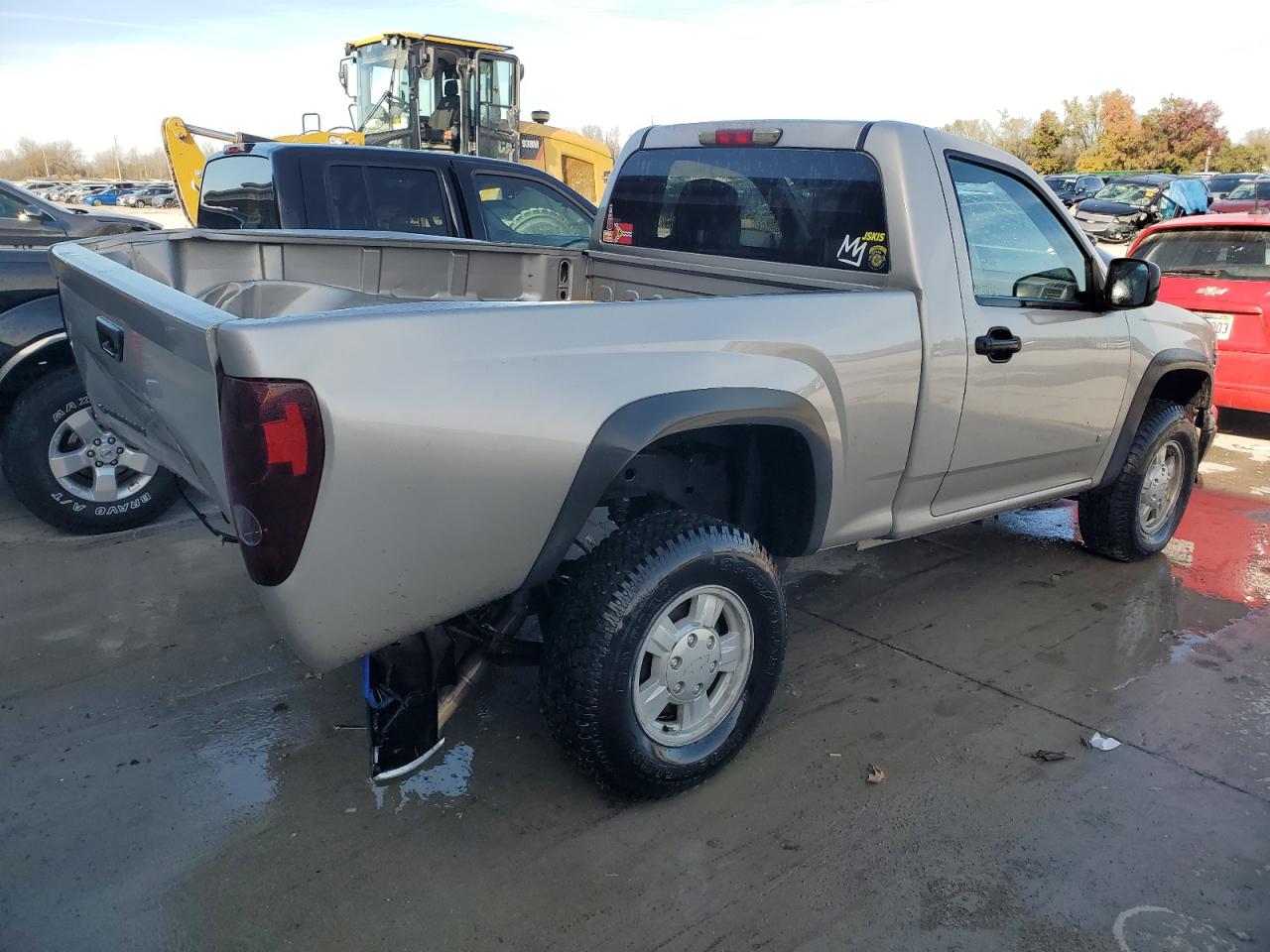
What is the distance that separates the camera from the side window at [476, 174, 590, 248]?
6996 millimetres

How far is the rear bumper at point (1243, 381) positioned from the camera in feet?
23.0

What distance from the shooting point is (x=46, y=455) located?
4688mm

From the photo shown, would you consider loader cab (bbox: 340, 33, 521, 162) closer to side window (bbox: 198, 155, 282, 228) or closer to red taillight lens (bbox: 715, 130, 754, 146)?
side window (bbox: 198, 155, 282, 228)

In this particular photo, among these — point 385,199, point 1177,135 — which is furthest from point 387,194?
point 1177,135

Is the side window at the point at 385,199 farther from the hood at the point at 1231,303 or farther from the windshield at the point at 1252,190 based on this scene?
the windshield at the point at 1252,190

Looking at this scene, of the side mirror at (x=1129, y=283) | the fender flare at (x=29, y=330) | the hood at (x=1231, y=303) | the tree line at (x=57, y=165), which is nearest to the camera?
the side mirror at (x=1129, y=283)

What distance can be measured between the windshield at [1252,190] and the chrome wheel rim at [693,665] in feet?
88.0

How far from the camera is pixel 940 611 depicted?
14.6ft

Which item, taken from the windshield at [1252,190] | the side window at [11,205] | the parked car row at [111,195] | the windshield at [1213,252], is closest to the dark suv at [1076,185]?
the windshield at [1252,190]

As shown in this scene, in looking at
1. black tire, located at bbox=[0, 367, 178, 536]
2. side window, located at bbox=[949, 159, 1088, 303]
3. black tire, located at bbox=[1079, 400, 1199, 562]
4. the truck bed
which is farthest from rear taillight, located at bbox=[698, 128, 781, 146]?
black tire, located at bbox=[0, 367, 178, 536]

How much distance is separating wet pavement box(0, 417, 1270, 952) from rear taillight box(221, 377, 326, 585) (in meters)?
0.98

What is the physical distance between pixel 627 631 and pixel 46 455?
340 cm

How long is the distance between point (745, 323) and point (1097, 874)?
1.80 metres

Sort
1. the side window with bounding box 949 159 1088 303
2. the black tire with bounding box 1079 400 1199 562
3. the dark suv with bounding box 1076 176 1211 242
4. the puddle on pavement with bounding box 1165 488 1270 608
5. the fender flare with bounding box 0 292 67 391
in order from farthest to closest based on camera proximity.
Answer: the dark suv with bounding box 1076 176 1211 242, the puddle on pavement with bounding box 1165 488 1270 608, the black tire with bounding box 1079 400 1199 562, the fender flare with bounding box 0 292 67 391, the side window with bounding box 949 159 1088 303
